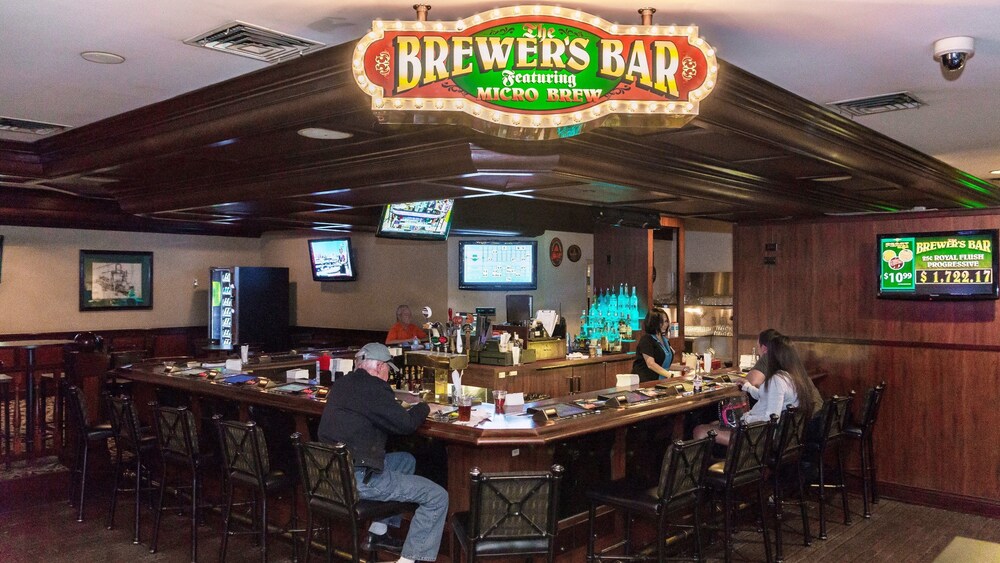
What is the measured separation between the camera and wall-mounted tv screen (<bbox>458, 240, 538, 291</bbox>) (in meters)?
11.0

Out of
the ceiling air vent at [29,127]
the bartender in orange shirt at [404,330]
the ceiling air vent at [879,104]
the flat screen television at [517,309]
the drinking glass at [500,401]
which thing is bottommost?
the drinking glass at [500,401]

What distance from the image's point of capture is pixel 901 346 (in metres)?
6.70

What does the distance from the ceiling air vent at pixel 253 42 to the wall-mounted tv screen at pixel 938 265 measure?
5204mm

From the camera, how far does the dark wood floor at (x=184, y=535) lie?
16.4 ft

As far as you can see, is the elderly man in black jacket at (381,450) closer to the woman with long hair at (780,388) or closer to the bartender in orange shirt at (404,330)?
the woman with long hair at (780,388)

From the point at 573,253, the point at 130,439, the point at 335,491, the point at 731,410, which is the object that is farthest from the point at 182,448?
the point at 573,253

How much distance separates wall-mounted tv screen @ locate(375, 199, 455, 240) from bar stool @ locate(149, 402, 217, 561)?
315cm

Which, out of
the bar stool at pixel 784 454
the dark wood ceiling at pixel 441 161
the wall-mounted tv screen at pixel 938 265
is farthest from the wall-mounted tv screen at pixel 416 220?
the wall-mounted tv screen at pixel 938 265

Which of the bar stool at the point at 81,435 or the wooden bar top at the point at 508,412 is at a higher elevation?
the wooden bar top at the point at 508,412

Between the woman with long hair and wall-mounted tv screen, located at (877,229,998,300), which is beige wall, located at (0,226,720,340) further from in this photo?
the woman with long hair

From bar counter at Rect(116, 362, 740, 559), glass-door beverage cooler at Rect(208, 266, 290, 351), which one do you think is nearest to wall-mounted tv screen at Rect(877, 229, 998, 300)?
bar counter at Rect(116, 362, 740, 559)

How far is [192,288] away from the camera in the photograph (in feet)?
40.9

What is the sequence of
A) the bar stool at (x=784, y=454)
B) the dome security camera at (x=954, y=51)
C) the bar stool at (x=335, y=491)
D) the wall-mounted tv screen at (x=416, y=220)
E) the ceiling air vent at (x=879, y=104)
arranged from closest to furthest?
1. the dome security camera at (x=954, y=51)
2. the bar stool at (x=335, y=491)
3. the ceiling air vent at (x=879, y=104)
4. the bar stool at (x=784, y=454)
5. the wall-mounted tv screen at (x=416, y=220)

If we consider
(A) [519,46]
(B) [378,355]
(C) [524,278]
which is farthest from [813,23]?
(C) [524,278]
